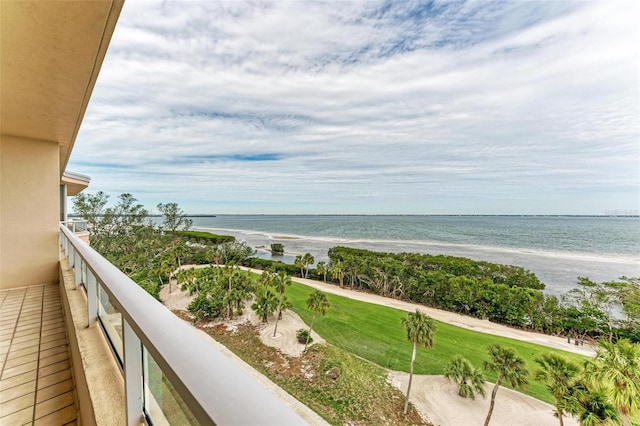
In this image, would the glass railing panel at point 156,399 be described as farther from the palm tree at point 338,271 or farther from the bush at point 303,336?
the palm tree at point 338,271

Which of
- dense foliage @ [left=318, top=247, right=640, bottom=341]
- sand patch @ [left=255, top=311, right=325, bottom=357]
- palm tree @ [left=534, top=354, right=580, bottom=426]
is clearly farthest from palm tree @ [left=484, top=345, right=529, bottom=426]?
dense foliage @ [left=318, top=247, right=640, bottom=341]

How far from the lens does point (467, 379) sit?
11047mm

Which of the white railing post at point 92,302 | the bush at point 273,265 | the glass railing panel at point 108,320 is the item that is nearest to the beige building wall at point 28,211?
the white railing post at point 92,302

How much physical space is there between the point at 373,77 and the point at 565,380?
55.5 ft

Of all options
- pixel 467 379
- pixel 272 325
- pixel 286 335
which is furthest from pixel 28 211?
pixel 467 379

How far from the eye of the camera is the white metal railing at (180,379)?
1.14ft

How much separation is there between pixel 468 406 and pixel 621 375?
5399 mm

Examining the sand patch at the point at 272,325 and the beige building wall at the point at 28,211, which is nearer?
the beige building wall at the point at 28,211

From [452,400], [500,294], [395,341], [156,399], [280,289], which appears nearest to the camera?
[156,399]

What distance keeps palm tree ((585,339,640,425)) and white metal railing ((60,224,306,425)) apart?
11137mm

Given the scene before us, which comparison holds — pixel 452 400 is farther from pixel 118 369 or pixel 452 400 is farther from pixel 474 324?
pixel 118 369

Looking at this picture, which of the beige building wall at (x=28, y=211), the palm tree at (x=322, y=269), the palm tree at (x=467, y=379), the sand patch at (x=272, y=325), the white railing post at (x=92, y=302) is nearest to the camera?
the white railing post at (x=92, y=302)

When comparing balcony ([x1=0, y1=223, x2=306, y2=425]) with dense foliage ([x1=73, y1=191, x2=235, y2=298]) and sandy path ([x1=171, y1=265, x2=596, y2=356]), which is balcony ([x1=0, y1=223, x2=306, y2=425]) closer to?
dense foliage ([x1=73, y1=191, x2=235, y2=298])

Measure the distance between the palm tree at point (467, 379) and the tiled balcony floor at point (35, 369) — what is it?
42.5 ft
